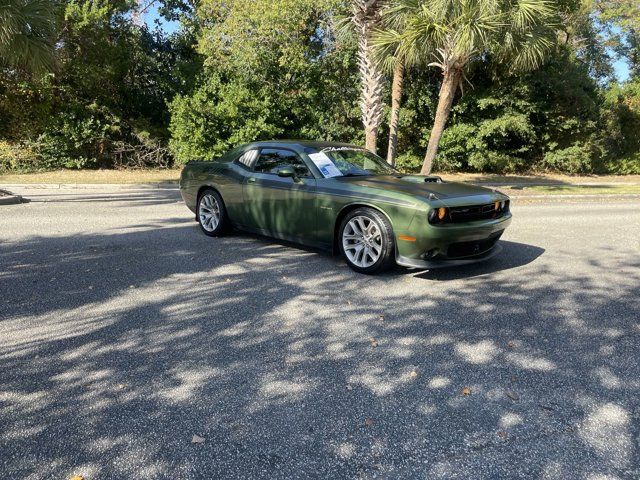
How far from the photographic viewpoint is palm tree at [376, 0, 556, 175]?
12.3 metres

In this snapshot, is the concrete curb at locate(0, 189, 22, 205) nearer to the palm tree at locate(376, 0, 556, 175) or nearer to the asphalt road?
the asphalt road

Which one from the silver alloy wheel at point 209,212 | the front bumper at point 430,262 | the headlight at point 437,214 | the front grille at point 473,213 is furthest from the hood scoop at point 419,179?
the silver alloy wheel at point 209,212

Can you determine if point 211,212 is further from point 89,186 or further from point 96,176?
point 96,176

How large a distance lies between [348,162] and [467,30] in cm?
806

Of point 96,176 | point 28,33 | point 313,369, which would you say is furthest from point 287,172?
point 96,176

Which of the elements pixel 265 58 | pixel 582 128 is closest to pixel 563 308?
pixel 265 58

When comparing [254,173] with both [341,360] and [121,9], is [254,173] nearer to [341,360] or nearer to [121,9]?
[341,360]

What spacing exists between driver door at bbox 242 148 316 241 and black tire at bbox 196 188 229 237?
1.87ft

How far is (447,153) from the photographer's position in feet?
73.3

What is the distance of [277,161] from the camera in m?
6.46

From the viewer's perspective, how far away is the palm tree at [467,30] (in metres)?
12.3

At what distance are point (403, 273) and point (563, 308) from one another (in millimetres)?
1654

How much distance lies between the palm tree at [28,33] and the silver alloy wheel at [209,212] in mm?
6575

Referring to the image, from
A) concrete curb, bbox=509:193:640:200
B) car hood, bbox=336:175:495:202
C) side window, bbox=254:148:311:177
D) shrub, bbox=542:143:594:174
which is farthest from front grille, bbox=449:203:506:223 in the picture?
shrub, bbox=542:143:594:174
